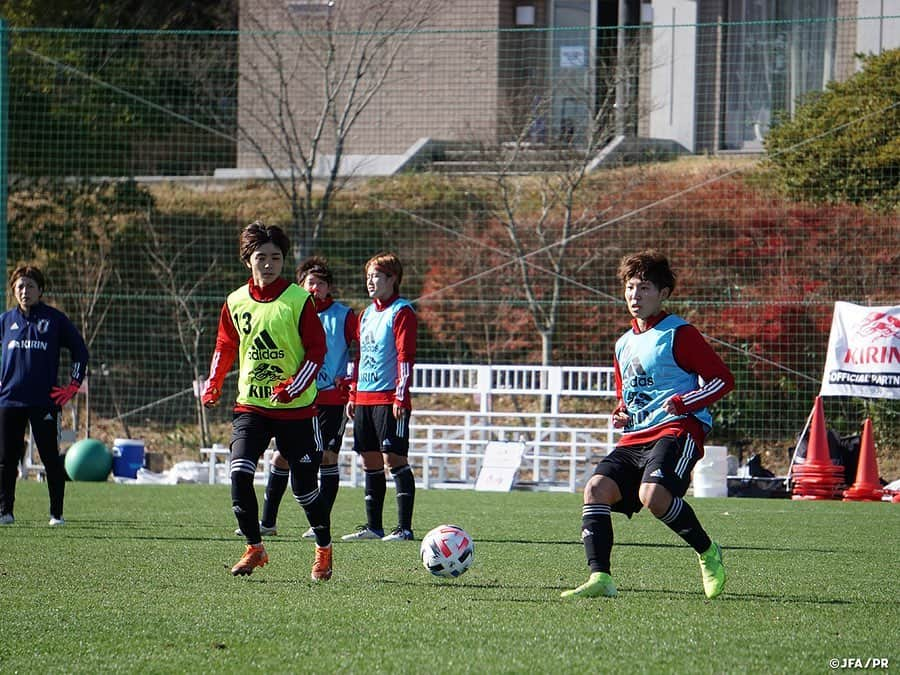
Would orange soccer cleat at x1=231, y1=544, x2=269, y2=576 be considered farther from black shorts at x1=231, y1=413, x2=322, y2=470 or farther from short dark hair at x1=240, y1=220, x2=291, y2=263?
short dark hair at x1=240, y1=220, x2=291, y2=263

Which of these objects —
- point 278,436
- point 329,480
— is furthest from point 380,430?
point 278,436

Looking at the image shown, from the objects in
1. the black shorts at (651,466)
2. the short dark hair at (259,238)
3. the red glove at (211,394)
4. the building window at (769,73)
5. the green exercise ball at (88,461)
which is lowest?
the green exercise ball at (88,461)

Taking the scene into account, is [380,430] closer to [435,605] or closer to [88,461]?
[435,605]

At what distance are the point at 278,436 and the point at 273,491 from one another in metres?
2.23

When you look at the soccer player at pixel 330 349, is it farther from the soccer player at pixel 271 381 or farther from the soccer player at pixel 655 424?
the soccer player at pixel 655 424

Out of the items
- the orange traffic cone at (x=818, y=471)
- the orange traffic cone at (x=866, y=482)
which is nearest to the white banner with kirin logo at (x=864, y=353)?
the orange traffic cone at (x=818, y=471)

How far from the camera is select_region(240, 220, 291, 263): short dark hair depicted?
616cm

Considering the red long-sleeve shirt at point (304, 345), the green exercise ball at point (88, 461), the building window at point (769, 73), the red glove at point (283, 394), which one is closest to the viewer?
the red glove at point (283, 394)

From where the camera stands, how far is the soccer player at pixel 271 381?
6105 mm

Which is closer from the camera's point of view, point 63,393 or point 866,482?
point 63,393

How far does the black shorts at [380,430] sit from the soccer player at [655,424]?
260 cm

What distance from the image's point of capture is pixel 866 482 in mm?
13008

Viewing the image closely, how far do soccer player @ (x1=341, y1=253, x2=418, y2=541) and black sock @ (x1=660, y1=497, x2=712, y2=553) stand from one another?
275cm

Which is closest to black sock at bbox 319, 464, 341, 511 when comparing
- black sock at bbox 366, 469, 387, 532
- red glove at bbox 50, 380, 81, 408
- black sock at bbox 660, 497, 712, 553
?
black sock at bbox 366, 469, 387, 532
